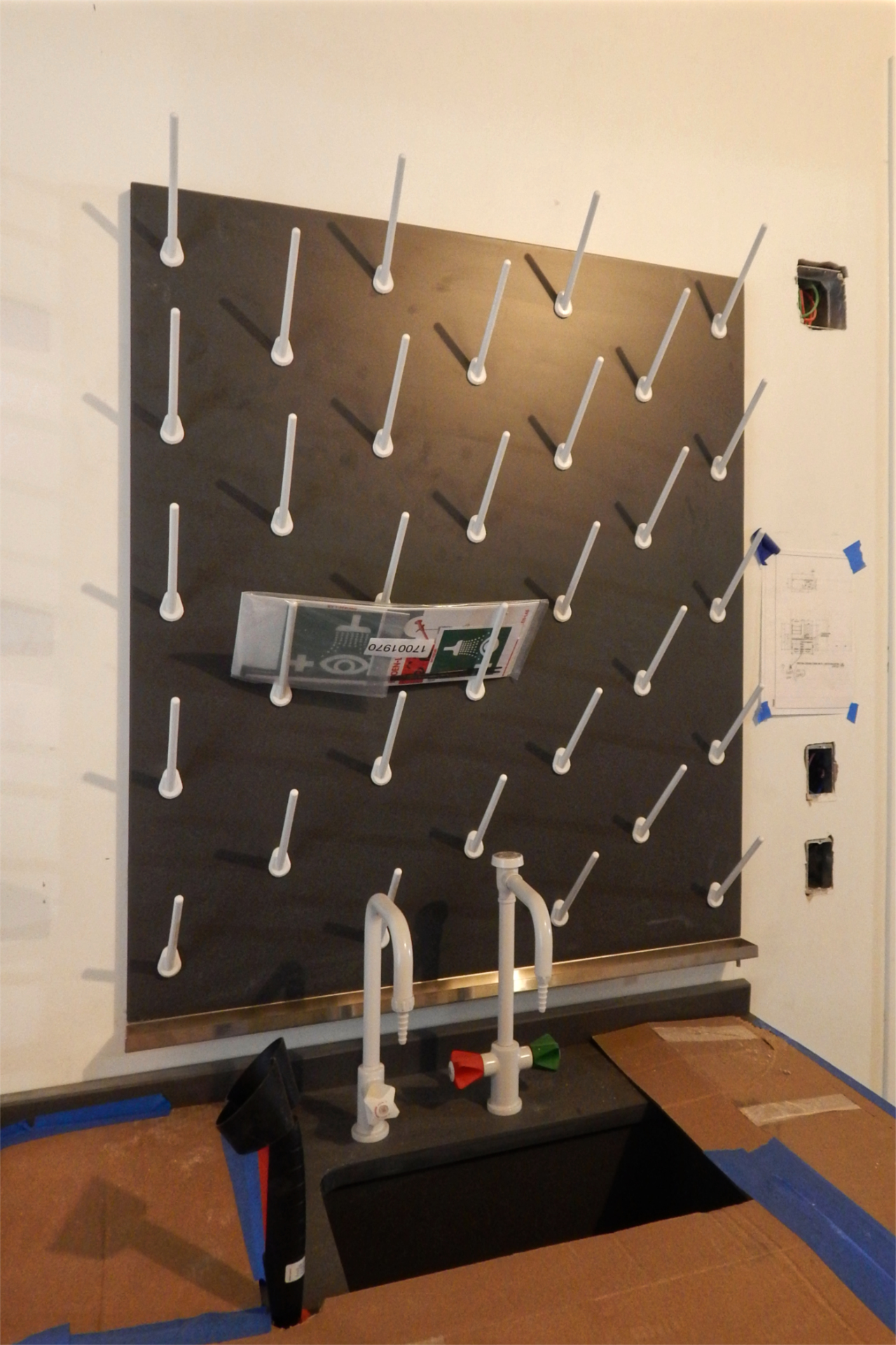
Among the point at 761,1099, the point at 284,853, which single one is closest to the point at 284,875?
the point at 284,853

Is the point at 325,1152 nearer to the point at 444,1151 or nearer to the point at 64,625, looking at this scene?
the point at 444,1151

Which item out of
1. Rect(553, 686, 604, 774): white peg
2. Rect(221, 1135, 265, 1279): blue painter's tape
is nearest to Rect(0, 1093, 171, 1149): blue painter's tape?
Rect(221, 1135, 265, 1279): blue painter's tape

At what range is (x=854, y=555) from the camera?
4.95 ft

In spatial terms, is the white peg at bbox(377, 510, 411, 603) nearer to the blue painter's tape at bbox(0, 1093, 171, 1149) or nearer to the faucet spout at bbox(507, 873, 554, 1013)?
the faucet spout at bbox(507, 873, 554, 1013)

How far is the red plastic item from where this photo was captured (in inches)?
43.7

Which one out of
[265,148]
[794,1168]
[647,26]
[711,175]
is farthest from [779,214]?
[794,1168]

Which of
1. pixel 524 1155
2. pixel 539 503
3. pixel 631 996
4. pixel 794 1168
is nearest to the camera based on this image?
pixel 794 1168

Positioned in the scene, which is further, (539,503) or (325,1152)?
(539,503)

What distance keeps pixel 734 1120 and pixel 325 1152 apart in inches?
21.1

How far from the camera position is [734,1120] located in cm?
109

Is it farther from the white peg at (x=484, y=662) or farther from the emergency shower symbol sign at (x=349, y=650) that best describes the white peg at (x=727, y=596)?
the emergency shower symbol sign at (x=349, y=650)

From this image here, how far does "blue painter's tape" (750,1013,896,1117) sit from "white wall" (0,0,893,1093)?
100 millimetres

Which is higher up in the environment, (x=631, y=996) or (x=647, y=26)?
(x=647, y=26)

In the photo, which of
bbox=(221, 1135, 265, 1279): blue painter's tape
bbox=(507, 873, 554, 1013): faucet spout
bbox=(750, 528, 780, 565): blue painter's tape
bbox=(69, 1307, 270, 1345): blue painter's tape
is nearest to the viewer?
bbox=(69, 1307, 270, 1345): blue painter's tape
